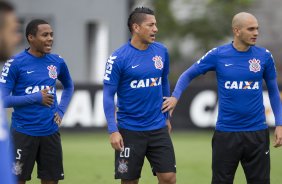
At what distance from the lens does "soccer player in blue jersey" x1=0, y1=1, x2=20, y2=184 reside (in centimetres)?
407

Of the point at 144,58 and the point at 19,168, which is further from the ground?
the point at 144,58

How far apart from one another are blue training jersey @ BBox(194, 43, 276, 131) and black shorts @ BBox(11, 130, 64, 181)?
1.89 metres

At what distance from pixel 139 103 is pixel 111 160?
6.78 metres

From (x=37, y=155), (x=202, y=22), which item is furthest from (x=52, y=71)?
(x=202, y=22)

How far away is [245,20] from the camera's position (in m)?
8.75

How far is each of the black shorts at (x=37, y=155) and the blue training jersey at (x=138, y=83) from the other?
Answer: 0.84 meters

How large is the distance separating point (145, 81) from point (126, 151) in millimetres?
790

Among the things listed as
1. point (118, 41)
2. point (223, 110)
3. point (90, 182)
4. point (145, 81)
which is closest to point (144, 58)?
point (145, 81)

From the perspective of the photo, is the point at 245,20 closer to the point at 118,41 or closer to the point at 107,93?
the point at 107,93

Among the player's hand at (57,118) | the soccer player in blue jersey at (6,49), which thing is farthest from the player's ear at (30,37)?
the soccer player in blue jersey at (6,49)

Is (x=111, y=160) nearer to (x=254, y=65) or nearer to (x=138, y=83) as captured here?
(x=138, y=83)

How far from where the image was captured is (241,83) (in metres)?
8.72

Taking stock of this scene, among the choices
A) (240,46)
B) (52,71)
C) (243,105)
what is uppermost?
(240,46)

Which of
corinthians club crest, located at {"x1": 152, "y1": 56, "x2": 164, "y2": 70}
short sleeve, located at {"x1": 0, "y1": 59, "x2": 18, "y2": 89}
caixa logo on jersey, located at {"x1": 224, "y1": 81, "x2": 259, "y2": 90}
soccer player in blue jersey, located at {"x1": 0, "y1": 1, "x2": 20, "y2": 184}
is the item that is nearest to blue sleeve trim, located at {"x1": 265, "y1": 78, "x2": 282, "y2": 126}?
caixa logo on jersey, located at {"x1": 224, "y1": 81, "x2": 259, "y2": 90}
